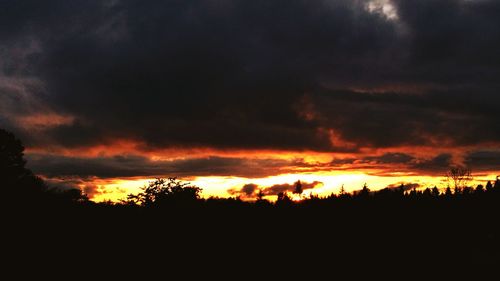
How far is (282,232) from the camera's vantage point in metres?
37.4

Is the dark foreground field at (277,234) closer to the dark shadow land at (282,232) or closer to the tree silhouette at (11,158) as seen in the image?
the dark shadow land at (282,232)

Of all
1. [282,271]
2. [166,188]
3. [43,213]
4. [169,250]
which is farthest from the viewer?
[166,188]

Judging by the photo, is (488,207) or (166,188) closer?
(488,207)

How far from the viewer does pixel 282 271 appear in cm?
3438

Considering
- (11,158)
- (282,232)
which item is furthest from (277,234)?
(11,158)

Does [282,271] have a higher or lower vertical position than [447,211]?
lower

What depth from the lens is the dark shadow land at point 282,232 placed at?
34.2 meters

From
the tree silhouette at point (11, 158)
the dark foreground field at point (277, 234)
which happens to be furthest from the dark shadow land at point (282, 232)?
the tree silhouette at point (11, 158)

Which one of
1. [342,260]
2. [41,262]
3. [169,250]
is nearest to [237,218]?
[169,250]

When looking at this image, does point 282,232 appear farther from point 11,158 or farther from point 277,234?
point 11,158

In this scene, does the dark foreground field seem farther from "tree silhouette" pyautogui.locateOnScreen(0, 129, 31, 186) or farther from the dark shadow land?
"tree silhouette" pyautogui.locateOnScreen(0, 129, 31, 186)

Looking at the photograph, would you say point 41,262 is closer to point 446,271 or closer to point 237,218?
point 237,218

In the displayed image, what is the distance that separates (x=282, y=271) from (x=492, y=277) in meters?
11.5

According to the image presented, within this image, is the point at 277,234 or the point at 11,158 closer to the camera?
the point at 277,234
